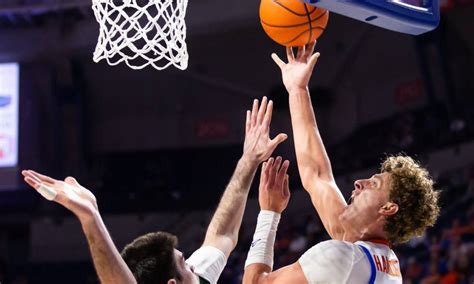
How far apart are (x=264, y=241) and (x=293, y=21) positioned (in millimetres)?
954

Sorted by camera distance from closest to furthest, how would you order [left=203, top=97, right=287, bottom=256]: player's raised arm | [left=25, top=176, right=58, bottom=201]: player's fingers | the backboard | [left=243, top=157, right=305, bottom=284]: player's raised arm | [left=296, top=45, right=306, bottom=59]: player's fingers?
[left=25, top=176, right=58, bottom=201]: player's fingers → [left=243, top=157, right=305, bottom=284]: player's raised arm → the backboard → [left=203, top=97, right=287, bottom=256]: player's raised arm → [left=296, top=45, right=306, bottom=59]: player's fingers

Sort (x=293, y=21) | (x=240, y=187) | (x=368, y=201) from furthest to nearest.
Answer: (x=293, y=21)
(x=240, y=187)
(x=368, y=201)

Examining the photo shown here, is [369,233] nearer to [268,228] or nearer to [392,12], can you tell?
[268,228]

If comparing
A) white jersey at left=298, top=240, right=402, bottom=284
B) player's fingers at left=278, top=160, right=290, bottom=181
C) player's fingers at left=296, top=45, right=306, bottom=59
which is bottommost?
white jersey at left=298, top=240, right=402, bottom=284

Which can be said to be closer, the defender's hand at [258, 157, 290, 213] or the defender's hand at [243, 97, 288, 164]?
the defender's hand at [258, 157, 290, 213]

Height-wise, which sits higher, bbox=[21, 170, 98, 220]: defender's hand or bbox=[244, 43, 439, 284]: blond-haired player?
bbox=[21, 170, 98, 220]: defender's hand

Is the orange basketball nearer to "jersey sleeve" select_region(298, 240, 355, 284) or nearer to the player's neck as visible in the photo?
the player's neck

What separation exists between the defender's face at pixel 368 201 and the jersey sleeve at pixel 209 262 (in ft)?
1.60

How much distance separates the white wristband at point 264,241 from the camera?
247 centimetres

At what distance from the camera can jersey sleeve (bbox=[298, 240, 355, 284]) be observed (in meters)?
2.33

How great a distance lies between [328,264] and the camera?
7.67 feet

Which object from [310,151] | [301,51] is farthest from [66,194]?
[301,51]

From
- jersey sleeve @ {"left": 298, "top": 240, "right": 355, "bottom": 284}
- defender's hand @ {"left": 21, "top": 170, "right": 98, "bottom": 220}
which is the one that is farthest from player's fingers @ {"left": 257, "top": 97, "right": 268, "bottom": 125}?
defender's hand @ {"left": 21, "top": 170, "right": 98, "bottom": 220}

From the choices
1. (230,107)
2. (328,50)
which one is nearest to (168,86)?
(230,107)
